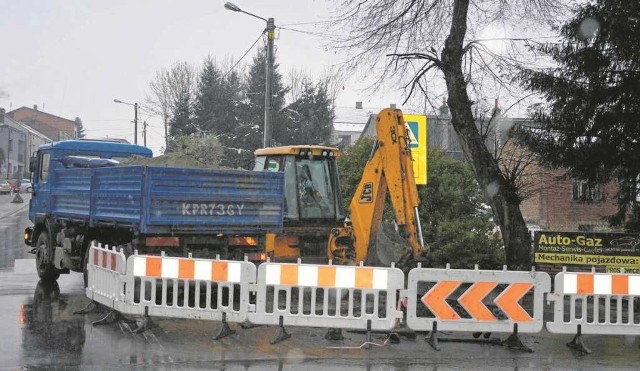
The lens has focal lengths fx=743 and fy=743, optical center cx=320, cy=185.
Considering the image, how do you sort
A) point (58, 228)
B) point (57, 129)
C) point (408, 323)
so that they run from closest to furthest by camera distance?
point (408, 323)
point (58, 228)
point (57, 129)

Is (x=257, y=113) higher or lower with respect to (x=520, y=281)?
higher

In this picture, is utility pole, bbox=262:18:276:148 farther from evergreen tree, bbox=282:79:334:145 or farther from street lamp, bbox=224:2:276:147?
evergreen tree, bbox=282:79:334:145

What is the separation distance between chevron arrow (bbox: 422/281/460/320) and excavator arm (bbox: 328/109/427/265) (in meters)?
2.82

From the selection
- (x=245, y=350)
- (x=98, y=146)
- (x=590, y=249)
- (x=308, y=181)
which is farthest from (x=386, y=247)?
(x=98, y=146)

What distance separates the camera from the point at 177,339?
30.1ft

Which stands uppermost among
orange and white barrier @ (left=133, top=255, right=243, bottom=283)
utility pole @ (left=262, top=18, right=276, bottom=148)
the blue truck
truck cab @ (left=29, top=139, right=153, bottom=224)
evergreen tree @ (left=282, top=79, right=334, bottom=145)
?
evergreen tree @ (left=282, top=79, right=334, bottom=145)

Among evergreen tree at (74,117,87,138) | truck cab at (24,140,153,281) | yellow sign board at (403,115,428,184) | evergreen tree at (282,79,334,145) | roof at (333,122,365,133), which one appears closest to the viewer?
truck cab at (24,140,153,281)

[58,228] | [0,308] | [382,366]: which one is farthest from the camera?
[58,228]

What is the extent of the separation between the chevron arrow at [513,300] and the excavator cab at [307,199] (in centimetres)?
529

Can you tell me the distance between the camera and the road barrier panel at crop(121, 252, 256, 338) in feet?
30.5

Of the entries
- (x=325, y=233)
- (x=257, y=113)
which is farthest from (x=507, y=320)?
(x=257, y=113)

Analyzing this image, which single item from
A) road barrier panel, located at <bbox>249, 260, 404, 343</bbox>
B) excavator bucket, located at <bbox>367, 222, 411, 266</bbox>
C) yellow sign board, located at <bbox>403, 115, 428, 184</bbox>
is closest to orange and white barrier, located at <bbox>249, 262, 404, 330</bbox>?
road barrier panel, located at <bbox>249, 260, 404, 343</bbox>

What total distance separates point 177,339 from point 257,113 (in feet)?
171

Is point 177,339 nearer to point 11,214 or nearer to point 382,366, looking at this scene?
point 382,366
